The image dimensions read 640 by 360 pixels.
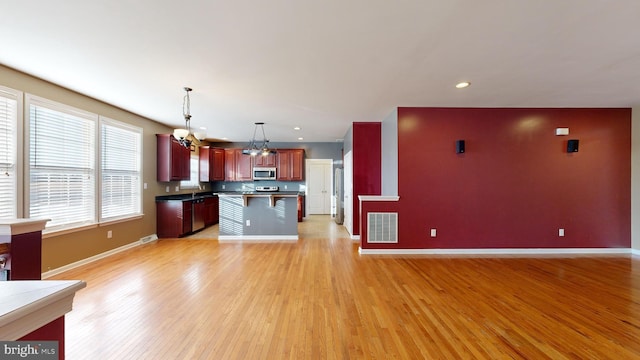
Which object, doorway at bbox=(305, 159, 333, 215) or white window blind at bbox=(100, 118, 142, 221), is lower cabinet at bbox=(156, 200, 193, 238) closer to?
white window blind at bbox=(100, 118, 142, 221)

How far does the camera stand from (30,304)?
757 mm

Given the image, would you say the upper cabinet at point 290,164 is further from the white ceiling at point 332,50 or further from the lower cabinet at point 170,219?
the white ceiling at point 332,50

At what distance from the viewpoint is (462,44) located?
7.75 ft

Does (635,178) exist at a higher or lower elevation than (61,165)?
lower

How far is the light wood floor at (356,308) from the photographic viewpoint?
191 centimetres

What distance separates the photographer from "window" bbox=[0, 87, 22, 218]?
2803 millimetres

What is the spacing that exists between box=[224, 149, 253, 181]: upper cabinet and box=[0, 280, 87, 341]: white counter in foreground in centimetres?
708

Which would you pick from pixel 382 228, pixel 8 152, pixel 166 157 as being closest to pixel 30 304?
pixel 8 152

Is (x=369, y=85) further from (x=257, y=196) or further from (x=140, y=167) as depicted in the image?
(x=140, y=167)

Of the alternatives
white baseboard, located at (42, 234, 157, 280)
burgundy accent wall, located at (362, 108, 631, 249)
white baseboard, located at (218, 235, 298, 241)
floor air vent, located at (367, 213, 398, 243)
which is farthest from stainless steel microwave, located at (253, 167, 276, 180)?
burgundy accent wall, located at (362, 108, 631, 249)

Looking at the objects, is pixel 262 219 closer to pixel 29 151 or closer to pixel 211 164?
pixel 211 164

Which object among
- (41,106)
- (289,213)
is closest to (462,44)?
(289,213)

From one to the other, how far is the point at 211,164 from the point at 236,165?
2.40ft

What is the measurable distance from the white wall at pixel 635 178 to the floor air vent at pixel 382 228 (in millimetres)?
4082
